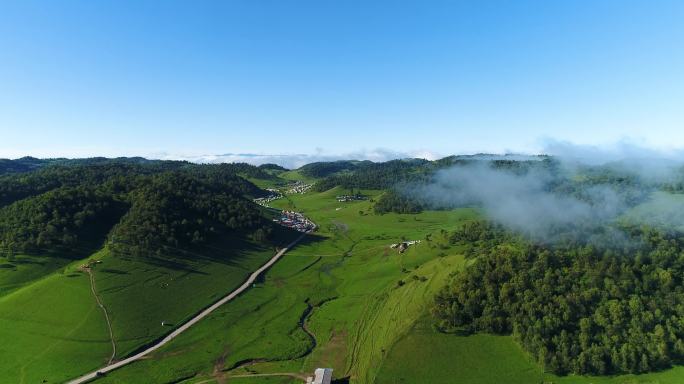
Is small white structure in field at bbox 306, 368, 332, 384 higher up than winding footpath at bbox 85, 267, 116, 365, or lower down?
lower down

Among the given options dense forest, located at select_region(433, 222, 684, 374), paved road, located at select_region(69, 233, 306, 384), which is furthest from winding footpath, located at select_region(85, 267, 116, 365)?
dense forest, located at select_region(433, 222, 684, 374)

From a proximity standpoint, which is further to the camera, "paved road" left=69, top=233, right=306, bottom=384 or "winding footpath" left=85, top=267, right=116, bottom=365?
"winding footpath" left=85, top=267, right=116, bottom=365

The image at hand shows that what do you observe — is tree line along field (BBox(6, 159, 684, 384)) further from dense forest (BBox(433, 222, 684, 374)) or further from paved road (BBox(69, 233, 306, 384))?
dense forest (BBox(433, 222, 684, 374))

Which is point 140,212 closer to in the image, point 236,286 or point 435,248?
point 236,286

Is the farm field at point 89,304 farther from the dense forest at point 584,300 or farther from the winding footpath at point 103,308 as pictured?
the dense forest at point 584,300

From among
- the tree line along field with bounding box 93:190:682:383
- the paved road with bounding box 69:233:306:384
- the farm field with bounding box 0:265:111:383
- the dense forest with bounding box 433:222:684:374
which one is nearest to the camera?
the dense forest with bounding box 433:222:684:374

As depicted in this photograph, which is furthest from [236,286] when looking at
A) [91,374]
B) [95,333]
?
[91,374]
